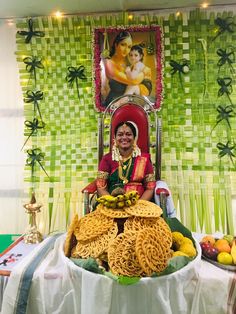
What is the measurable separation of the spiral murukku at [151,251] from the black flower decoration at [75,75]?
1.79 metres

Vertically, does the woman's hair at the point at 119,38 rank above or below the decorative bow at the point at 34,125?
above

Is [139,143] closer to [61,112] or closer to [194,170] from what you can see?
[194,170]

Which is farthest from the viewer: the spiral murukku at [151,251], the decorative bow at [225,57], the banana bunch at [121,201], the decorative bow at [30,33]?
the decorative bow at [30,33]

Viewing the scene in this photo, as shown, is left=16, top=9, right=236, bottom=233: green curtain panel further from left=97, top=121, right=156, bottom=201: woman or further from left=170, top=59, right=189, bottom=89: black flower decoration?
left=97, top=121, right=156, bottom=201: woman

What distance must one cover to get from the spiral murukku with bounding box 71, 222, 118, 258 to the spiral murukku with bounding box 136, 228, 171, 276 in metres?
0.23

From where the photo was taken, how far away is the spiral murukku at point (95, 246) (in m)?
2.01

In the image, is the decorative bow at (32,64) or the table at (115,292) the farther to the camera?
the decorative bow at (32,64)

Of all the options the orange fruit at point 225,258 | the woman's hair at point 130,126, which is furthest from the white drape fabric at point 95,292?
the woman's hair at point 130,126

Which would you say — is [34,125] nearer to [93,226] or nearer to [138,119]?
[138,119]

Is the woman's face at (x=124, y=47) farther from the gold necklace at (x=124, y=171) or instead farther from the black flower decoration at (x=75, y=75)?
the gold necklace at (x=124, y=171)

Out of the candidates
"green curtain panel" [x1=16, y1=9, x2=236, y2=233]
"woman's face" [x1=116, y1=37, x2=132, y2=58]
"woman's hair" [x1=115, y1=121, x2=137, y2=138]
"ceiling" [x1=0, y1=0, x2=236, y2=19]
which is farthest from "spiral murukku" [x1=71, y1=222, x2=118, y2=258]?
"ceiling" [x1=0, y1=0, x2=236, y2=19]

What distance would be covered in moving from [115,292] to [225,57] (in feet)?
7.68

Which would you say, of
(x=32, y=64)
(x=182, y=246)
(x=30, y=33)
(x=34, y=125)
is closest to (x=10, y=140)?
(x=34, y=125)

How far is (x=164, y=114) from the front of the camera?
123 inches
